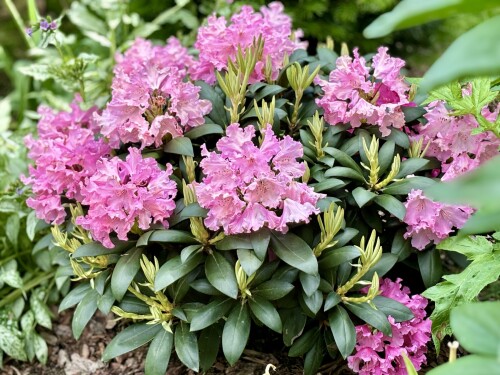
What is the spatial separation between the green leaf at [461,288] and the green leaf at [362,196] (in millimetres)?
315

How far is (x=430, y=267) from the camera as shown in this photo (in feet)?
6.63

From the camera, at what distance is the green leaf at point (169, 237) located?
1.91 metres

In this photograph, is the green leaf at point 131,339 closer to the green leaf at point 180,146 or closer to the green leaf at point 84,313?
the green leaf at point 84,313

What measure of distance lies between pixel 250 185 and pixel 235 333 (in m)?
0.44

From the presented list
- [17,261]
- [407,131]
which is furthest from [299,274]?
[17,261]

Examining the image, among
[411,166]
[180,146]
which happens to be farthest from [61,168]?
[411,166]

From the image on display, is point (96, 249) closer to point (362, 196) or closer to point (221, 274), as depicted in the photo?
point (221, 274)

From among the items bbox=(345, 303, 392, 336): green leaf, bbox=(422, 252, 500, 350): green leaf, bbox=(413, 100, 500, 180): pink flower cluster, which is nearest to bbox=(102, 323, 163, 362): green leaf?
bbox=(345, 303, 392, 336): green leaf

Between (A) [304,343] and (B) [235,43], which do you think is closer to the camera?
(A) [304,343]

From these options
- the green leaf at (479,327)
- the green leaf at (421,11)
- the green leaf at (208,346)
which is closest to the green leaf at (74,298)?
the green leaf at (208,346)

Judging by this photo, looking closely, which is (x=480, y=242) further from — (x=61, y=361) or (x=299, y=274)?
(x=61, y=361)

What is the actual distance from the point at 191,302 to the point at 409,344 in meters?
0.69

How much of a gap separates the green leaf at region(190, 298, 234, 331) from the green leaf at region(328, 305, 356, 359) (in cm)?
31

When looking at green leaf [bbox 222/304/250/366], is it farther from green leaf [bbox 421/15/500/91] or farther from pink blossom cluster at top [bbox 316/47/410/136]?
green leaf [bbox 421/15/500/91]
